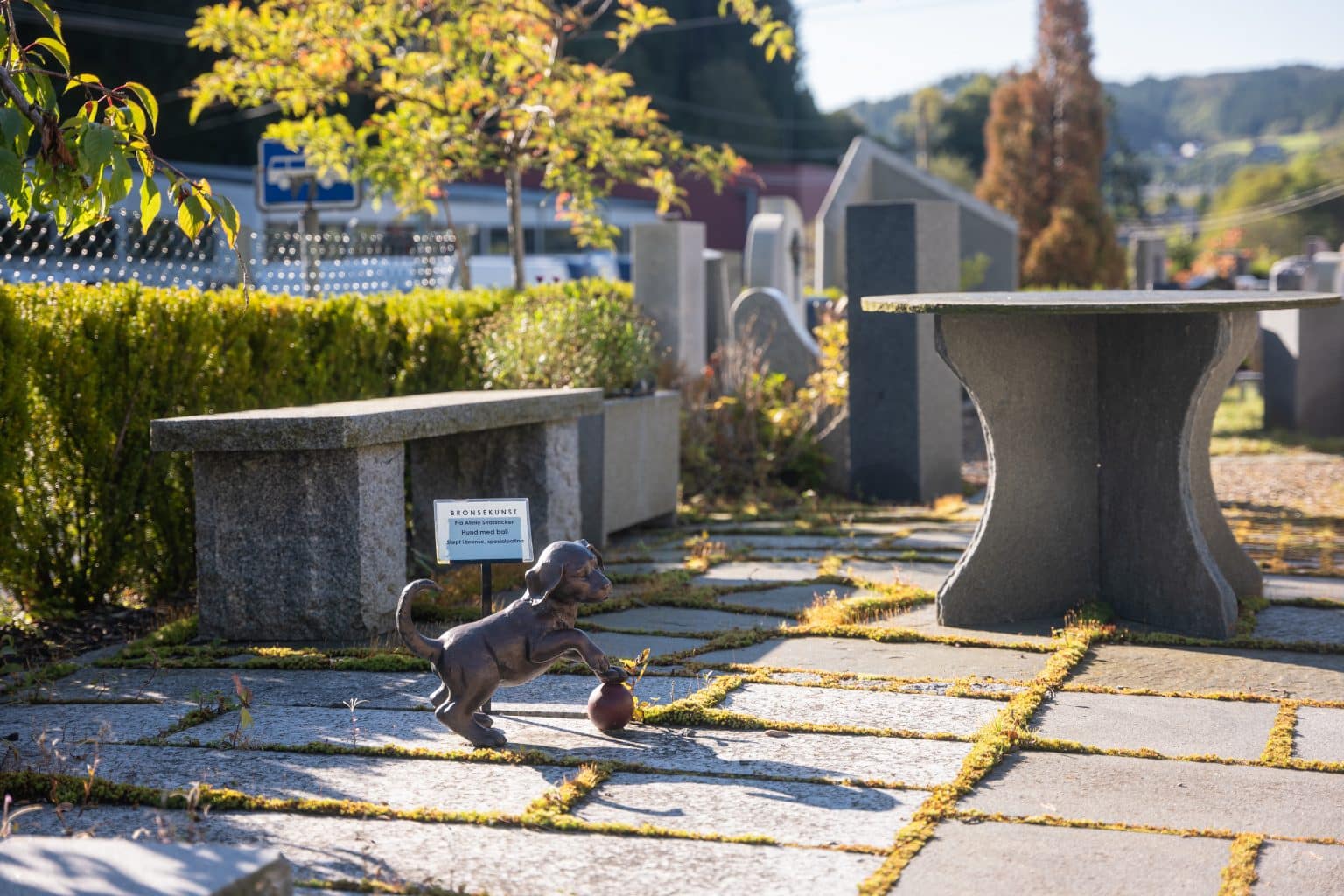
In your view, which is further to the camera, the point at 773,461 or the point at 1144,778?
the point at 773,461

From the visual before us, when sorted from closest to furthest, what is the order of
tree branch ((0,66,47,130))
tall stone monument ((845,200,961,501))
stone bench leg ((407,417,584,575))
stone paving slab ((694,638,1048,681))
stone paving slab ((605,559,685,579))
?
tree branch ((0,66,47,130))
stone paving slab ((694,638,1048,681))
stone paving slab ((605,559,685,579))
stone bench leg ((407,417,584,575))
tall stone monument ((845,200,961,501))

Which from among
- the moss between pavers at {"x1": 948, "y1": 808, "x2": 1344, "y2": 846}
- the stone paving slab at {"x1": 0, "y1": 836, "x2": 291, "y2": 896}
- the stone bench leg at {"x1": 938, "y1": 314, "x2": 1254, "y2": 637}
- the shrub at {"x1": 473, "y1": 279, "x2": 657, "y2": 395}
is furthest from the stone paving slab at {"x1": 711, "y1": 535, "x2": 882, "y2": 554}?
the stone paving slab at {"x1": 0, "y1": 836, "x2": 291, "y2": 896}

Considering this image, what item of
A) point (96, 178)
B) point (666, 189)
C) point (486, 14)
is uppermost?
point (486, 14)

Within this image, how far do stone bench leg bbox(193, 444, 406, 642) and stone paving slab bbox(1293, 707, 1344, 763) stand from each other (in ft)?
9.94

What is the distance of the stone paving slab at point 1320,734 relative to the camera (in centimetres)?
379

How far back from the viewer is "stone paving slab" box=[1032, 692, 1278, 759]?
3857 mm

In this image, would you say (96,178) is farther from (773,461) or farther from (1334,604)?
(773,461)

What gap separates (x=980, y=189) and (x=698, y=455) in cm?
2005

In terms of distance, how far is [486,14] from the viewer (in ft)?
32.2

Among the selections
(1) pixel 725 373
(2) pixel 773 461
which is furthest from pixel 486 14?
(2) pixel 773 461

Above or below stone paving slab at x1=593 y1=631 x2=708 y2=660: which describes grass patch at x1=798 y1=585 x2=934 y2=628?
above

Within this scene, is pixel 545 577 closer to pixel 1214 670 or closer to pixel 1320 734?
pixel 1320 734

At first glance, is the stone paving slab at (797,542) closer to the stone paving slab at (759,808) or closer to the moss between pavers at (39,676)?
the moss between pavers at (39,676)

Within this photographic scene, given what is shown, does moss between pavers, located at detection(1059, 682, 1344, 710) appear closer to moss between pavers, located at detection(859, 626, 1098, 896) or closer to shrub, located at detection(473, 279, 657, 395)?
moss between pavers, located at detection(859, 626, 1098, 896)
